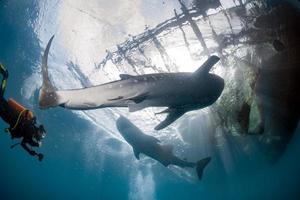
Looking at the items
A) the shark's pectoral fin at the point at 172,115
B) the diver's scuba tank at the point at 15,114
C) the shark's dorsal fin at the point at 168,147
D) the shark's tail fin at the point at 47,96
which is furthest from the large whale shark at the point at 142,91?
the shark's dorsal fin at the point at 168,147

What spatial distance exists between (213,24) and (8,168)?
257ft

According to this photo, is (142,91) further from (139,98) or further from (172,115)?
(172,115)

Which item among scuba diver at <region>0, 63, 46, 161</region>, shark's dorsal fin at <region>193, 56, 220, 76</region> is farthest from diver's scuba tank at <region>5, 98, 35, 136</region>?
shark's dorsal fin at <region>193, 56, 220, 76</region>

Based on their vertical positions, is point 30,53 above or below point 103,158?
above

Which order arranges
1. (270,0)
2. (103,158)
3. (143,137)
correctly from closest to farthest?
(270,0), (143,137), (103,158)

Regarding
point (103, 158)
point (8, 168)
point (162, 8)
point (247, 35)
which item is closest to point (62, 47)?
point (162, 8)

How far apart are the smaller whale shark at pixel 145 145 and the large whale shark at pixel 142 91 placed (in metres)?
6.67

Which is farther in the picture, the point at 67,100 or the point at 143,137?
the point at 143,137

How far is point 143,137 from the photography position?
1209 cm

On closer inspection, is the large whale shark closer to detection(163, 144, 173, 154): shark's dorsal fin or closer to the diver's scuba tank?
the diver's scuba tank

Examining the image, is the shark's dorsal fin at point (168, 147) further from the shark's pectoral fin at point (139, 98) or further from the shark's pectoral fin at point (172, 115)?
the shark's pectoral fin at point (139, 98)

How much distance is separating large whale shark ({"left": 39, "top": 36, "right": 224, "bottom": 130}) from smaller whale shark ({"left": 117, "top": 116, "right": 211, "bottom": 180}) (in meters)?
6.67

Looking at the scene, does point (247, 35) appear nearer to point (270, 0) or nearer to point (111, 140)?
point (270, 0)

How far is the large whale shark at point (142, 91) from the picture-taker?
13.8 feet
